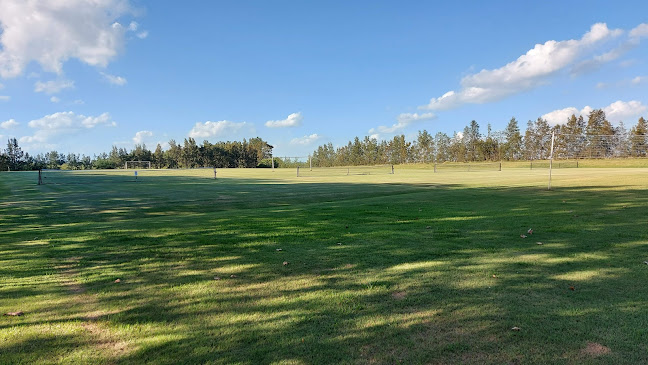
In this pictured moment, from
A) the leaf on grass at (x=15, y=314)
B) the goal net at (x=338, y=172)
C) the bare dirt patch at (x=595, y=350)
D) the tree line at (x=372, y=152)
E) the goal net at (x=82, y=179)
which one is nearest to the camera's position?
the bare dirt patch at (x=595, y=350)

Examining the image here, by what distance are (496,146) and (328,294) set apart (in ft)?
357

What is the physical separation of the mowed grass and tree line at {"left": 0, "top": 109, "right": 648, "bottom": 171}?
74442 millimetres

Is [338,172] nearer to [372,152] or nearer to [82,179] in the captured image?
[82,179]

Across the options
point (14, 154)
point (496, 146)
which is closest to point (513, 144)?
point (496, 146)

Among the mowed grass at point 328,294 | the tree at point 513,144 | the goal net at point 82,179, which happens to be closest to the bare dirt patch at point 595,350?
the mowed grass at point 328,294

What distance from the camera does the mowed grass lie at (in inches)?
120

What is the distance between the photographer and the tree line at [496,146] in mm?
60156

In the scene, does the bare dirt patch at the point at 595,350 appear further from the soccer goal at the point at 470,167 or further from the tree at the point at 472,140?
the tree at the point at 472,140

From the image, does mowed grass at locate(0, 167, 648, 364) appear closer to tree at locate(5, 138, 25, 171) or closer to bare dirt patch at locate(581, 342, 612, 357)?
bare dirt patch at locate(581, 342, 612, 357)

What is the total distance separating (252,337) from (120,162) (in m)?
120

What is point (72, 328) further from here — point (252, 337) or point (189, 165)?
point (189, 165)

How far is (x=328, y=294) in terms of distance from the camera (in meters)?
4.25

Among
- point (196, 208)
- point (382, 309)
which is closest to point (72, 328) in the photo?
point (382, 309)

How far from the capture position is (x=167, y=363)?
113 inches
